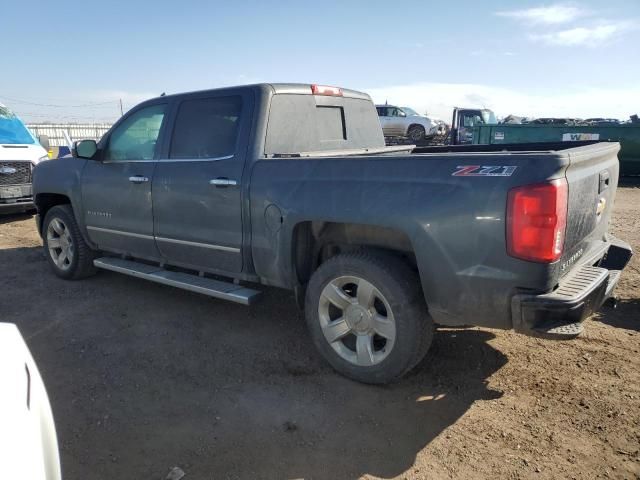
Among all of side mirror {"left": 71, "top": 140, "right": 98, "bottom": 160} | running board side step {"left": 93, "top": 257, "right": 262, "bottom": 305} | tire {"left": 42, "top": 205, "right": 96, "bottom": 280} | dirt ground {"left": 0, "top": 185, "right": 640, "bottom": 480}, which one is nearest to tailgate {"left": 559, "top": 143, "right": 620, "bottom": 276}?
dirt ground {"left": 0, "top": 185, "right": 640, "bottom": 480}

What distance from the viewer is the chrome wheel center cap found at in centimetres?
333

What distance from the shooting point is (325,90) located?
4578 millimetres

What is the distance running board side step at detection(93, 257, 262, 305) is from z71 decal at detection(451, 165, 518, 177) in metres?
1.86

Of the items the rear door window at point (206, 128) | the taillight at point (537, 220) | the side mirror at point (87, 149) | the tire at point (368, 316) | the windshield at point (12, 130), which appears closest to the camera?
the taillight at point (537, 220)

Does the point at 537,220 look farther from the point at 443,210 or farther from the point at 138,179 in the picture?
the point at 138,179

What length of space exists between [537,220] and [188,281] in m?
2.87

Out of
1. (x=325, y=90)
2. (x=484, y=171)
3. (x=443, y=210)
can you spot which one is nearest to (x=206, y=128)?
(x=325, y=90)

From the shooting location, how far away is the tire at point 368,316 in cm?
315

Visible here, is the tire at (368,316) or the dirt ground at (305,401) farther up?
the tire at (368,316)

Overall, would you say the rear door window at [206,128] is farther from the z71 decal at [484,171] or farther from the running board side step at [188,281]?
the z71 decal at [484,171]

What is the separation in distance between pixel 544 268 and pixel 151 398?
8.33ft

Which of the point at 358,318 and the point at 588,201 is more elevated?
the point at 588,201

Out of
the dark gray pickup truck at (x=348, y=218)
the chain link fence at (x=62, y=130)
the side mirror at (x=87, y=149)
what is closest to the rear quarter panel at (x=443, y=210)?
the dark gray pickup truck at (x=348, y=218)

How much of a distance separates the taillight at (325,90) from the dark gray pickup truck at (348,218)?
16 millimetres
